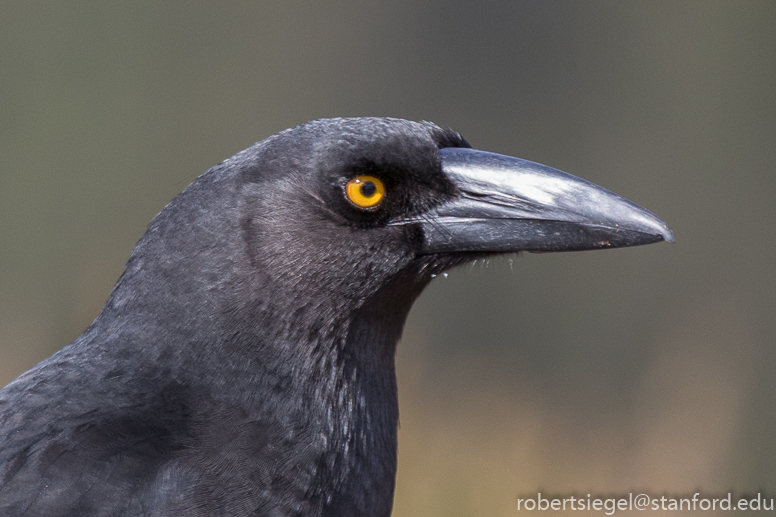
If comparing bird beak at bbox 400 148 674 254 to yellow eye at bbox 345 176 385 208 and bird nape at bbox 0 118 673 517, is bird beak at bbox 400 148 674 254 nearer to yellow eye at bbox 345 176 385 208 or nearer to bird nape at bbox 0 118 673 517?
bird nape at bbox 0 118 673 517

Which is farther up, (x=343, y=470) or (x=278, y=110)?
(x=278, y=110)

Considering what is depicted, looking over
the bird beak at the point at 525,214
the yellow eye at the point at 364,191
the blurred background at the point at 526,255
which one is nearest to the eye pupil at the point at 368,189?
the yellow eye at the point at 364,191

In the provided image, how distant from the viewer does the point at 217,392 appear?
2.30m

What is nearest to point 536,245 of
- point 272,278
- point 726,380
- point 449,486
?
point 272,278

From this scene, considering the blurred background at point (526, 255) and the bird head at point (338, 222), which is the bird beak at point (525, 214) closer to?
the bird head at point (338, 222)

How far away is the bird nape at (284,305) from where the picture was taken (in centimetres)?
222

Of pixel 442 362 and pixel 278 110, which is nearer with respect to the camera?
pixel 442 362

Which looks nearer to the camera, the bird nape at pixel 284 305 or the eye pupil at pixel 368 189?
the bird nape at pixel 284 305

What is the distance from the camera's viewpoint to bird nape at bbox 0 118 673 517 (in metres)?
2.22

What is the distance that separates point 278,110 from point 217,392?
397 cm

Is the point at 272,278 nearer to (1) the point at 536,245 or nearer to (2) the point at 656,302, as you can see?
(1) the point at 536,245

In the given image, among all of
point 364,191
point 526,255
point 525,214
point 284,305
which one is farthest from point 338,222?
point 526,255

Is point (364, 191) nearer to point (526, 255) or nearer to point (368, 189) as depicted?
point (368, 189)

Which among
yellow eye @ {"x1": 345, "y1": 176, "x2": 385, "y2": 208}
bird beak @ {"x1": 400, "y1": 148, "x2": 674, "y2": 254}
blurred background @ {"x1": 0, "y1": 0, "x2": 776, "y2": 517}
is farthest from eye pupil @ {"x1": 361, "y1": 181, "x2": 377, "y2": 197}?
blurred background @ {"x1": 0, "y1": 0, "x2": 776, "y2": 517}
